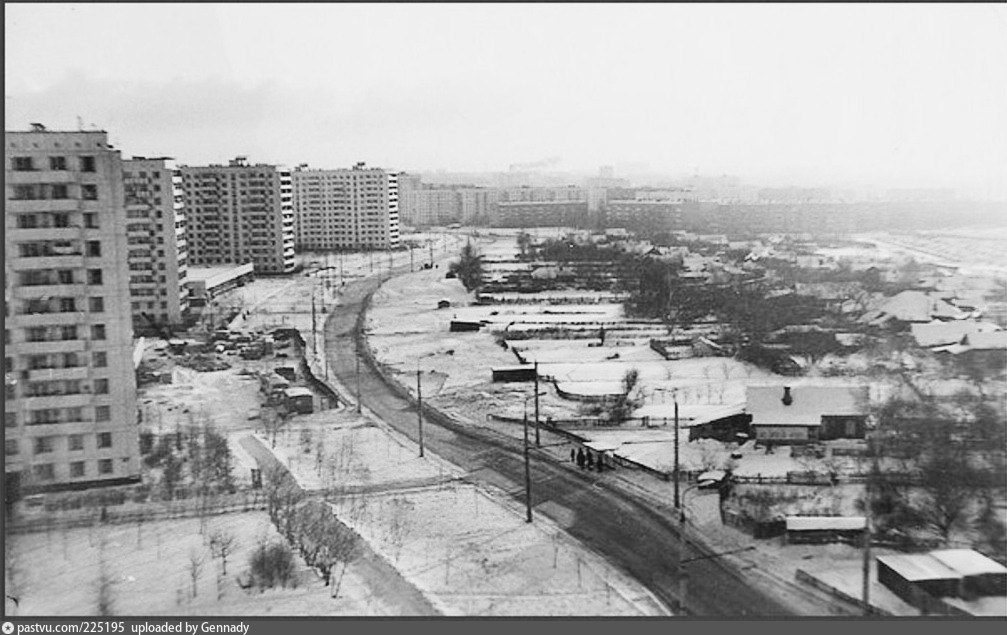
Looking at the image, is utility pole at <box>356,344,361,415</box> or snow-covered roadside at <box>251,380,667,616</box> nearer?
snow-covered roadside at <box>251,380,667,616</box>

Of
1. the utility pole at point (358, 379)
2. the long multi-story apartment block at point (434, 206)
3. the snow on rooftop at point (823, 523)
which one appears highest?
the long multi-story apartment block at point (434, 206)

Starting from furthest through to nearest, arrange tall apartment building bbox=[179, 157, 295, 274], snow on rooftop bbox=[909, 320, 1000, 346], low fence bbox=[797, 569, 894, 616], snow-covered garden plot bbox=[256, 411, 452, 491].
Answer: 1. tall apartment building bbox=[179, 157, 295, 274]
2. snow on rooftop bbox=[909, 320, 1000, 346]
3. snow-covered garden plot bbox=[256, 411, 452, 491]
4. low fence bbox=[797, 569, 894, 616]

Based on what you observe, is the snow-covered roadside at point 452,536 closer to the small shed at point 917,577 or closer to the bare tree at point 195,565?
the bare tree at point 195,565

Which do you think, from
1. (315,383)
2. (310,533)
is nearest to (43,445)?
(310,533)

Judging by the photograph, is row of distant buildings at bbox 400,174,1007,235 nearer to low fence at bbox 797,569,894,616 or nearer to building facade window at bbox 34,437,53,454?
low fence at bbox 797,569,894,616

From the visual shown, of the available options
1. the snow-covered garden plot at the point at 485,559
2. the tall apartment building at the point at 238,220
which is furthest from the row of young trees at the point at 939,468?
the tall apartment building at the point at 238,220

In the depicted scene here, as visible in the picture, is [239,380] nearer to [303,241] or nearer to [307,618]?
[307,618]

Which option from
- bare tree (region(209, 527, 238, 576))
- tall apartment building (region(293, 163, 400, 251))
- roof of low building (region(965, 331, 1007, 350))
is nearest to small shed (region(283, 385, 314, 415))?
bare tree (region(209, 527, 238, 576))

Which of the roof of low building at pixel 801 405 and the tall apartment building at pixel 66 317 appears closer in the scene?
the tall apartment building at pixel 66 317
